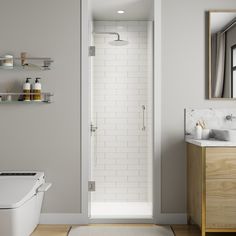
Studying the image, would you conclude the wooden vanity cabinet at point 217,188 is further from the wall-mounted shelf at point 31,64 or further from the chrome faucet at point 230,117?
the wall-mounted shelf at point 31,64

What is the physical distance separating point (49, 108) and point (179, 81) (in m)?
1.28

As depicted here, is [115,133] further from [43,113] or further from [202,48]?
[202,48]

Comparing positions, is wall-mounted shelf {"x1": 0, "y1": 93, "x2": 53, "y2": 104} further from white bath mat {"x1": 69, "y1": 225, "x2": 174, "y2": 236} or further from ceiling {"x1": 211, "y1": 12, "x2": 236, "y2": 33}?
ceiling {"x1": 211, "y1": 12, "x2": 236, "y2": 33}

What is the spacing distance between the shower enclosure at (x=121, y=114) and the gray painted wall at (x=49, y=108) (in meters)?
1.01

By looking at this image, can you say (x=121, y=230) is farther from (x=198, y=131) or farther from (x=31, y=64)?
(x=31, y=64)

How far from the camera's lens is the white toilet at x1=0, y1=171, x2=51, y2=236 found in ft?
8.63

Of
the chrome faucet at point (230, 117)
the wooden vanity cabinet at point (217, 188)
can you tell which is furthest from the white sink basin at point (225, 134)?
the chrome faucet at point (230, 117)

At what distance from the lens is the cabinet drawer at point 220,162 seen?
9.86 ft

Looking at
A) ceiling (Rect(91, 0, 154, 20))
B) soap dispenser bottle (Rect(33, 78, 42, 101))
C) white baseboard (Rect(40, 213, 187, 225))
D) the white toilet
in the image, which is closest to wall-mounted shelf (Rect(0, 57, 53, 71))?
soap dispenser bottle (Rect(33, 78, 42, 101))

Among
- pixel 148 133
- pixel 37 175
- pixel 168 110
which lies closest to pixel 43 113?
pixel 37 175

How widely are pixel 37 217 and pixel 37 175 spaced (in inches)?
15.5

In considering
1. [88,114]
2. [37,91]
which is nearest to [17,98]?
[37,91]

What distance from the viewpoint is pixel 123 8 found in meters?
4.07

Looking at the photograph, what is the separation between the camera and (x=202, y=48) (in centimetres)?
363
